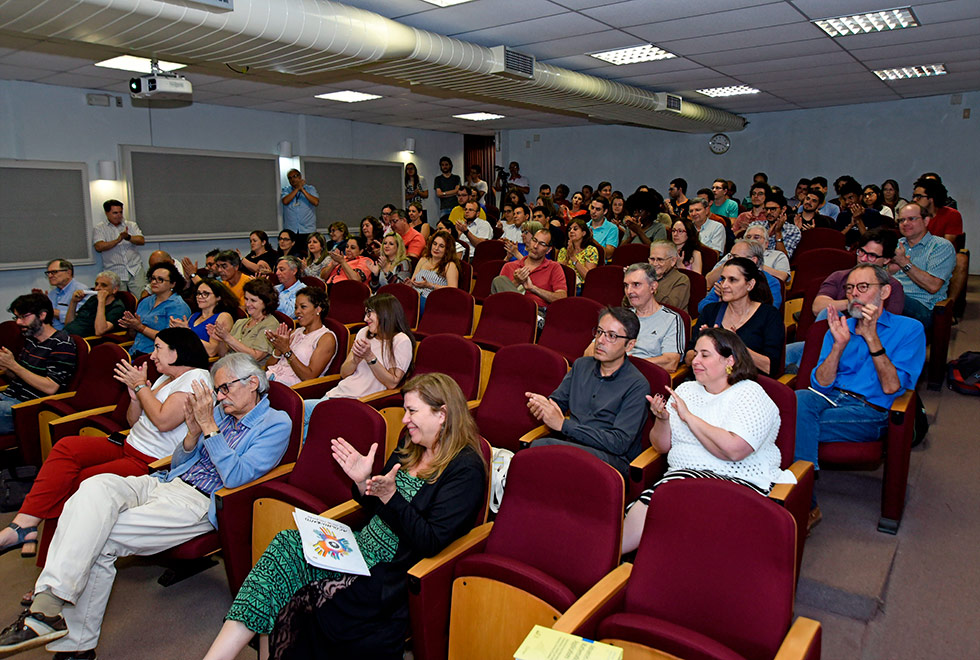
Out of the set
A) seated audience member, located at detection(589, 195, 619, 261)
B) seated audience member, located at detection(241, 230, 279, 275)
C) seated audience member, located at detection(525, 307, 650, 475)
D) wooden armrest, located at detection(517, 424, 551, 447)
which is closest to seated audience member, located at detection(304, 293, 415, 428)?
wooden armrest, located at detection(517, 424, 551, 447)

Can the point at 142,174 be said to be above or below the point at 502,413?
above

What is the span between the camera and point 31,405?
3967 mm

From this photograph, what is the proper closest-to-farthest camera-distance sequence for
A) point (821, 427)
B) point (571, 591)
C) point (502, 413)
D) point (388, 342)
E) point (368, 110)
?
1. point (571, 591)
2. point (821, 427)
3. point (502, 413)
4. point (388, 342)
5. point (368, 110)

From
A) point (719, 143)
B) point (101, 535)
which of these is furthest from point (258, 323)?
point (719, 143)

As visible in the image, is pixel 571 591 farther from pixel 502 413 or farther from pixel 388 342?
pixel 388 342

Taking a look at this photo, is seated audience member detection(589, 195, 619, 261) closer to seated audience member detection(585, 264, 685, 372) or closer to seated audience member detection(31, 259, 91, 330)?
seated audience member detection(585, 264, 685, 372)

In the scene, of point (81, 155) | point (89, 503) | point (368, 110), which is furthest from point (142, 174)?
point (89, 503)

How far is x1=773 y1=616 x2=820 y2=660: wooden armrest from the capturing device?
160 cm

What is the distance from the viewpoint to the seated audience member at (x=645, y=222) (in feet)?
21.6

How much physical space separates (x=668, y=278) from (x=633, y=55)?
3.22 meters

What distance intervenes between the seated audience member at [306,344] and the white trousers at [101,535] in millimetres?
1383

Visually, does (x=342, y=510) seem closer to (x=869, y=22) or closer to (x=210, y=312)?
(x=210, y=312)

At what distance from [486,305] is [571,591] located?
9.07ft

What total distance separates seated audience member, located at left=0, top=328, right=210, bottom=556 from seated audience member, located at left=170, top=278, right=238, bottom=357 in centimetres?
119
